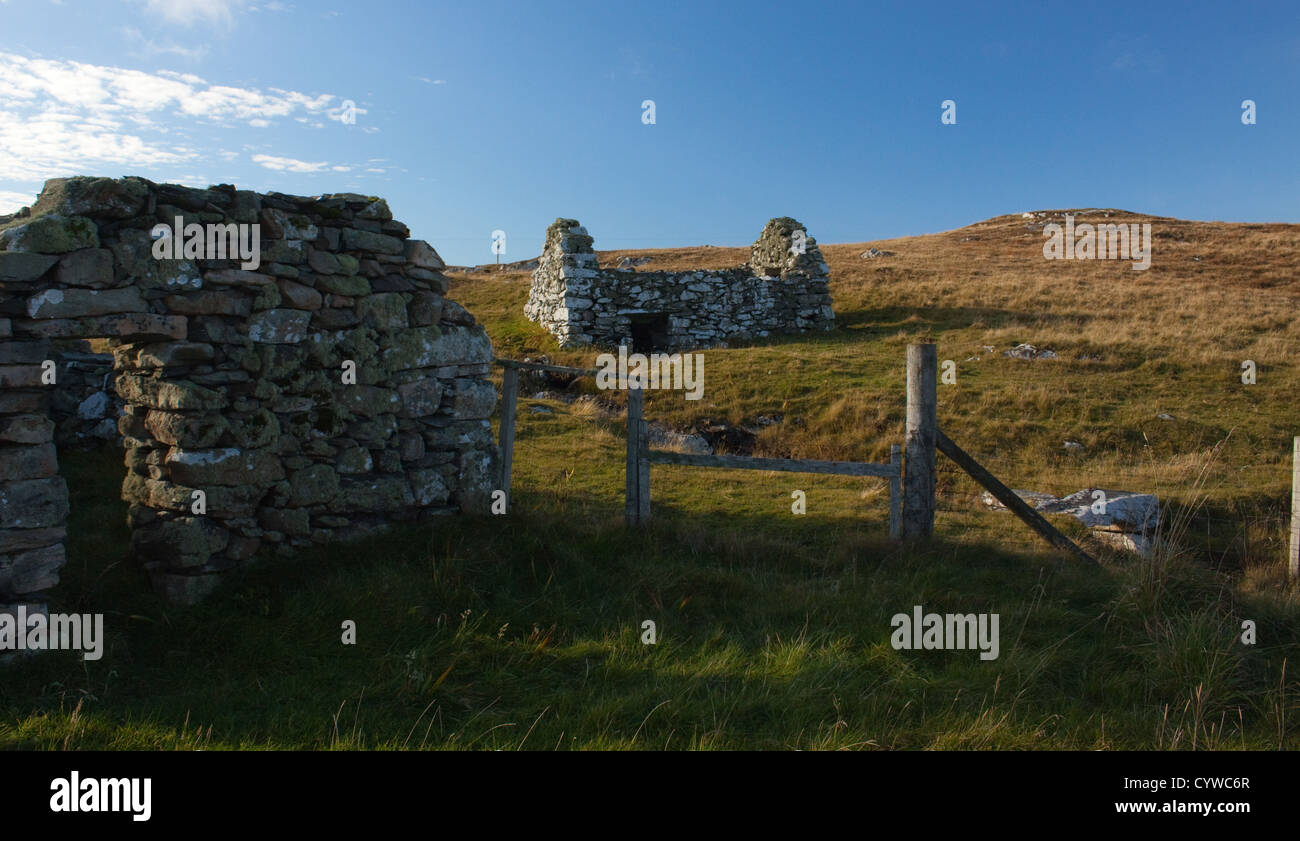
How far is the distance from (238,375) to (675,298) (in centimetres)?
1575

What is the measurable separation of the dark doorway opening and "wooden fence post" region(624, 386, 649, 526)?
1328 centimetres

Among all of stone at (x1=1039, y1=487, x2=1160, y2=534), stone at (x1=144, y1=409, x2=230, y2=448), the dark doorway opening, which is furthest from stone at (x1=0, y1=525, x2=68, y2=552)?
the dark doorway opening

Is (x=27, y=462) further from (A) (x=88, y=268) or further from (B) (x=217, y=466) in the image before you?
(A) (x=88, y=268)

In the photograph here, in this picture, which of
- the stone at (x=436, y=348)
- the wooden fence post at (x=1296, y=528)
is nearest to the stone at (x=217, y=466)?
the stone at (x=436, y=348)

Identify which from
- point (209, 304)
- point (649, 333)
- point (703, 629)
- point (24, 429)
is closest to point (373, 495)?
point (209, 304)

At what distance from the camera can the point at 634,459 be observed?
26.3ft

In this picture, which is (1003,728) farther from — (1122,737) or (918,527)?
(918,527)

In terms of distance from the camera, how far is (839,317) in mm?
23094

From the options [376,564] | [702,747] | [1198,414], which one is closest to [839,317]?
[1198,414]

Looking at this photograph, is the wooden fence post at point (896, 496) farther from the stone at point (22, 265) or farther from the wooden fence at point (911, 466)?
the stone at point (22, 265)

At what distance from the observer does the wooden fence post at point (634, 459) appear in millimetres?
7926

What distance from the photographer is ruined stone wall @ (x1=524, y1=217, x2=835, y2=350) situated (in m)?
20.3

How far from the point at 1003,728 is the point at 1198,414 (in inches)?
466

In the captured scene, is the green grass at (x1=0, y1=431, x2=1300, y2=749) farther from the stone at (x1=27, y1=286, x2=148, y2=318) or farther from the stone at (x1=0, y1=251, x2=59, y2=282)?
the stone at (x1=0, y1=251, x2=59, y2=282)
